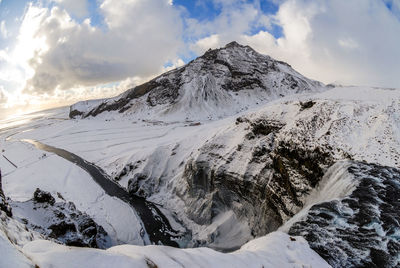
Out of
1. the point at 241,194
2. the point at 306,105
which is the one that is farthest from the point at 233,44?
the point at 241,194

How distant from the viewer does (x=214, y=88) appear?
4606 inches

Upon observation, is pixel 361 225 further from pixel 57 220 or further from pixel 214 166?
pixel 57 220

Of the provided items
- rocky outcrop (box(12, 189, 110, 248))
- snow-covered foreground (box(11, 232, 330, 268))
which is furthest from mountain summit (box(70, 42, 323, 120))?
snow-covered foreground (box(11, 232, 330, 268))

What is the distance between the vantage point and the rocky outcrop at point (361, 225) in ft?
25.0

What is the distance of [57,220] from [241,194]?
18.2m

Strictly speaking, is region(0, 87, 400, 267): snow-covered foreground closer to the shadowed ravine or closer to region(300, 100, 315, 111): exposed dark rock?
region(300, 100, 315, 111): exposed dark rock

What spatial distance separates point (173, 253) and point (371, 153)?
48.0ft

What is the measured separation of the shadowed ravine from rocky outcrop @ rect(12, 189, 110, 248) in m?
7.04

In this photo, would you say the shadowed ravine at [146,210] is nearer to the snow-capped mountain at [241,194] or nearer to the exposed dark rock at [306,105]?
the snow-capped mountain at [241,194]

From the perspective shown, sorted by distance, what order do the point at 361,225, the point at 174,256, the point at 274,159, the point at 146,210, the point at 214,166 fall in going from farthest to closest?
the point at 146,210 → the point at 214,166 → the point at 274,159 → the point at 361,225 → the point at 174,256

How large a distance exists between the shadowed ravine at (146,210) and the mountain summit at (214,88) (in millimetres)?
57601

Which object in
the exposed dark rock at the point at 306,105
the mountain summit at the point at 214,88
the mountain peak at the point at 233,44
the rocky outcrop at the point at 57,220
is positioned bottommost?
the rocky outcrop at the point at 57,220

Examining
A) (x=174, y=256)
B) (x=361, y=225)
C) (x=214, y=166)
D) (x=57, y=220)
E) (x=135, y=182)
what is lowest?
(x=135, y=182)

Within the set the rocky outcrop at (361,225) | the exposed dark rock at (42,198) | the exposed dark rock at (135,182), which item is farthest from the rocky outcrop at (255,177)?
the exposed dark rock at (42,198)
